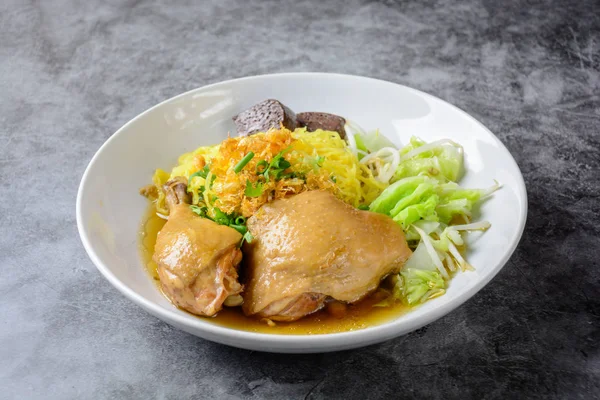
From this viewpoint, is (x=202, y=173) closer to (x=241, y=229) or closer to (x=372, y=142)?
(x=241, y=229)

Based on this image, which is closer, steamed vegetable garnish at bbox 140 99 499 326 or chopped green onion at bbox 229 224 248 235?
steamed vegetable garnish at bbox 140 99 499 326

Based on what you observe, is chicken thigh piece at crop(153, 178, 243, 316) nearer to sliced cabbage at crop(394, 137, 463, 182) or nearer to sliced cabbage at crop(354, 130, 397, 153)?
sliced cabbage at crop(394, 137, 463, 182)

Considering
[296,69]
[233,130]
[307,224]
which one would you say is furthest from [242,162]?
[296,69]

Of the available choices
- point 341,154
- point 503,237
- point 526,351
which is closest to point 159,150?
point 341,154

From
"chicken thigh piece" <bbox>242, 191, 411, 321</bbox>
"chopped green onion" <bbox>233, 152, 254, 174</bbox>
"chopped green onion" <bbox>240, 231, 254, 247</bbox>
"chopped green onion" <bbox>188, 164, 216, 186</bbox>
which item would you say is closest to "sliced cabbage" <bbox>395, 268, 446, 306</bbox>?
"chicken thigh piece" <bbox>242, 191, 411, 321</bbox>

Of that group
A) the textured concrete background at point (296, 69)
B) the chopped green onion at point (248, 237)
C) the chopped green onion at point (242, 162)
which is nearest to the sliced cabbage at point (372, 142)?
the textured concrete background at point (296, 69)

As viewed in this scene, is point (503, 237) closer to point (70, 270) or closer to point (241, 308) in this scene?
point (241, 308)

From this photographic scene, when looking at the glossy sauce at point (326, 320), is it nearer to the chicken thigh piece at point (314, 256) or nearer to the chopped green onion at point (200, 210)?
the chicken thigh piece at point (314, 256)
